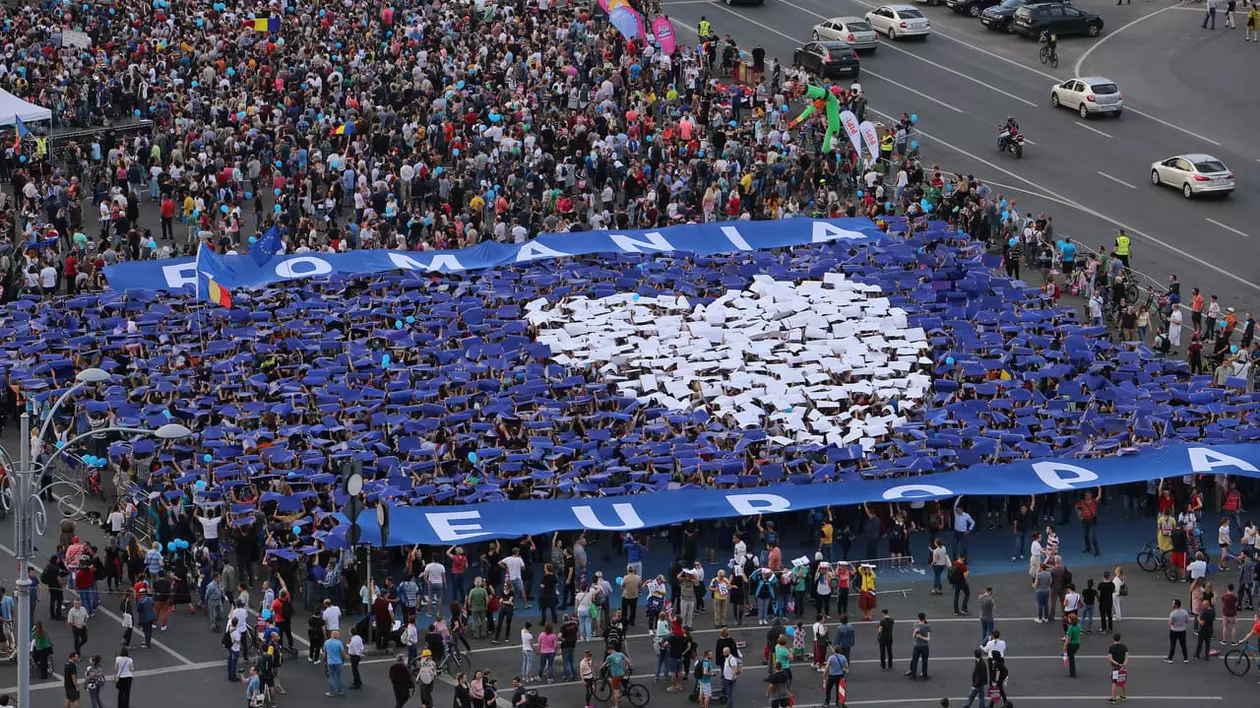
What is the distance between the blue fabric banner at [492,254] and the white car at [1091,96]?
1547cm

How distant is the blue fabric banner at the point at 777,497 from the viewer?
46.5 metres

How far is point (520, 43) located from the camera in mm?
76625

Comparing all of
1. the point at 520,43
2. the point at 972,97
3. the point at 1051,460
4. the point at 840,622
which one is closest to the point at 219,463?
the point at 840,622

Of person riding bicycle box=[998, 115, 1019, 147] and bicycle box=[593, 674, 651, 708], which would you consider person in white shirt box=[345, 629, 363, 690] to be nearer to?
bicycle box=[593, 674, 651, 708]

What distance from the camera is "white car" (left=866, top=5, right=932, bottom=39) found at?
8375 cm

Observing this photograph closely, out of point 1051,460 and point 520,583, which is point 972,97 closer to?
point 1051,460

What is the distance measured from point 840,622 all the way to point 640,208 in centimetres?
2302

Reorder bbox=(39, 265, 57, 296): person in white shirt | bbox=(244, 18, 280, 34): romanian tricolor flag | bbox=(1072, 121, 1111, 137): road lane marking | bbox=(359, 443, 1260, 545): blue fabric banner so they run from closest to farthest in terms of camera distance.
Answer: bbox=(359, 443, 1260, 545): blue fabric banner < bbox=(39, 265, 57, 296): person in white shirt < bbox=(1072, 121, 1111, 137): road lane marking < bbox=(244, 18, 280, 34): romanian tricolor flag

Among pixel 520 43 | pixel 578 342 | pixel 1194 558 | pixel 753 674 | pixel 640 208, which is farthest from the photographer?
pixel 520 43

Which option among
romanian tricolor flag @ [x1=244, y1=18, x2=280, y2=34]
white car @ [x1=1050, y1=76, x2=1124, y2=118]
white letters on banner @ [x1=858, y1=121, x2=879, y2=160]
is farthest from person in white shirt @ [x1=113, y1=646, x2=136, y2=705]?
white car @ [x1=1050, y1=76, x2=1124, y2=118]

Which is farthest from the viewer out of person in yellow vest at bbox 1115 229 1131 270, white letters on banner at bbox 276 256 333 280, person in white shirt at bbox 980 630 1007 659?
person in yellow vest at bbox 1115 229 1131 270

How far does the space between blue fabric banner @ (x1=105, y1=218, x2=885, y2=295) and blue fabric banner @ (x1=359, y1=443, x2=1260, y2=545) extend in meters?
12.4

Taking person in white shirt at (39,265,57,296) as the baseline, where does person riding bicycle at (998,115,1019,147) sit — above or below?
above

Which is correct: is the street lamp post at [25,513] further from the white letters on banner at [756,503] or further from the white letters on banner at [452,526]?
the white letters on banner at [756,503]
